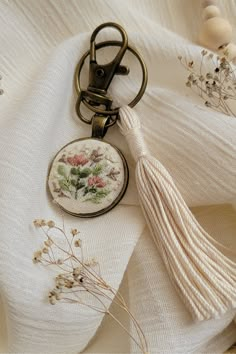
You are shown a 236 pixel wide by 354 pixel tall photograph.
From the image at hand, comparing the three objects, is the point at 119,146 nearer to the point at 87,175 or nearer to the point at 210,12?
the point at 87,175

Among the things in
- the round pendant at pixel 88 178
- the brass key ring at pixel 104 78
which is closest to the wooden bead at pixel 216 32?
the brass key ring at pixel 104 78

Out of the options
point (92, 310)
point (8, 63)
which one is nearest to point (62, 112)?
point (8, 63)

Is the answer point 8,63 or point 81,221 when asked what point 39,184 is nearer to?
point 81,221

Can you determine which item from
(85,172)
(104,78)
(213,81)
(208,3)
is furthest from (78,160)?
(208,3)

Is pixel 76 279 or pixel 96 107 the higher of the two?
pixel 96 107

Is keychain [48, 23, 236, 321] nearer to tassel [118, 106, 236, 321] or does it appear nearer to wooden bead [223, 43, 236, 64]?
tassel [118, 106, 236, 321]

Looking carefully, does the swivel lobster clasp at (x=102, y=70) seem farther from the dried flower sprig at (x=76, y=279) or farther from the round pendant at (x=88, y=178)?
the dried flower sprig at (x=76, y=279)

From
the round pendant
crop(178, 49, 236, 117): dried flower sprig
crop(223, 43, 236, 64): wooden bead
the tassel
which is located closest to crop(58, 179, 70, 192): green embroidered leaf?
the round pendant

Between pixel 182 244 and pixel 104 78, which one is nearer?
pixel 182 244
